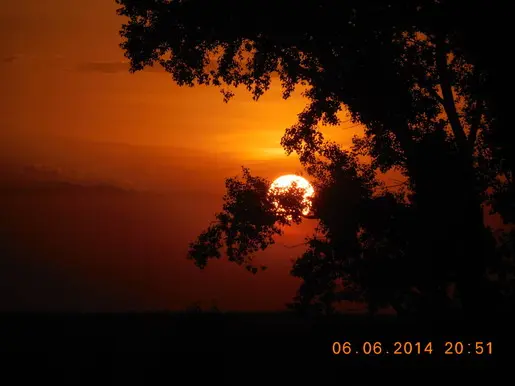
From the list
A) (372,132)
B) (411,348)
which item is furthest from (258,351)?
(372,132)

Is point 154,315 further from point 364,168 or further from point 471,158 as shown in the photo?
point 471,158

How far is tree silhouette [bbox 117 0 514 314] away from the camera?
19.5 metres

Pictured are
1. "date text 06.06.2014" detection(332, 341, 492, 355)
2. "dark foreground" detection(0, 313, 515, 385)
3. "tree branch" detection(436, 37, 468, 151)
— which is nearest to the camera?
"dark foreground" detection(0, 313, 515, 385)

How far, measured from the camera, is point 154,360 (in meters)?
18.4

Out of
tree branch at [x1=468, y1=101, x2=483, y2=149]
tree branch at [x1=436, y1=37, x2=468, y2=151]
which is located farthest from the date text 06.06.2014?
tree branch at [x1=468, y1=101, x2=483, y2=149]

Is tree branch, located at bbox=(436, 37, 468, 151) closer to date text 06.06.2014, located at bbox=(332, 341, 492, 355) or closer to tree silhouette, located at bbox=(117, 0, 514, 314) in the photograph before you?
tree silhouette, located at bbox=(117, 0, 514, 314)

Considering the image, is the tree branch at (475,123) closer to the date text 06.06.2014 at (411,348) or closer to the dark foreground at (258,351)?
the dark foreground at (258,351)

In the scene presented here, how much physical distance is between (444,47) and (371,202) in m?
5.13

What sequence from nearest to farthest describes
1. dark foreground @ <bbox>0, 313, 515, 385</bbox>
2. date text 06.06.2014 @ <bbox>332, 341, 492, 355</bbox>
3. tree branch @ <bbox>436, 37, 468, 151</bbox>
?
dark foreground @ <bbox>0, 313, 515, 385</bbox> < date text 06.06.2014 @ <bbox>332, 341, 492, 355</bbox> < tree branch @ <bbox>436, 37, 468, 151</bbox>

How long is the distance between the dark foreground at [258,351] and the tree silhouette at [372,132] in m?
1.64

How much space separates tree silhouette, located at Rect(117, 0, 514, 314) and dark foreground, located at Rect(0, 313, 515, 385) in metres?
1.64

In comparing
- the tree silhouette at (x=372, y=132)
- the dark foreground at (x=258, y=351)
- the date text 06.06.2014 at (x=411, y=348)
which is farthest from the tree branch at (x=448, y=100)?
the date text 06.06.2014 at (x=411, y=348)

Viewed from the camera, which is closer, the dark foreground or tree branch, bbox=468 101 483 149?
the dark foreground

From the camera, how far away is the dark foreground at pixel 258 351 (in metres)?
17.8
